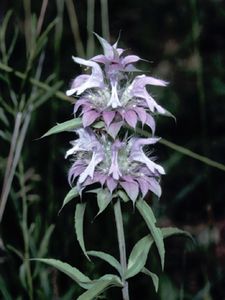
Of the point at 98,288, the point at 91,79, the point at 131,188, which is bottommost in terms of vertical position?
the point at 98,288

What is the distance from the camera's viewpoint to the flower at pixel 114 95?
1.33 meters

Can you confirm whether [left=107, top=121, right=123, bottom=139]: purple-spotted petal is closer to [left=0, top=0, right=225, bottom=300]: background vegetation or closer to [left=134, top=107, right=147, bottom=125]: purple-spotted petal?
[left=134, top=107, right=147, bottom=125]: purple-spotted petal

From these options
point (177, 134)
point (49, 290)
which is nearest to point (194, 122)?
point (177, 134)

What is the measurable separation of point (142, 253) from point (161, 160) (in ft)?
5.92

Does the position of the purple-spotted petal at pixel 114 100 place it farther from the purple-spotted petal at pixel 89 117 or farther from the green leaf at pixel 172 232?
the green leaf at pixel 172 232

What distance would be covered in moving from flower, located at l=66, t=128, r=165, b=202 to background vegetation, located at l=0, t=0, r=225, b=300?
23 centimetres

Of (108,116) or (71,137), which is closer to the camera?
Answer: (108,116)

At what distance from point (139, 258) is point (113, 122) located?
331 mm

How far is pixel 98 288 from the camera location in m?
1.35

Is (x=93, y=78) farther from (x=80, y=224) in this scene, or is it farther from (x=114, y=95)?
(x=80, y=224)

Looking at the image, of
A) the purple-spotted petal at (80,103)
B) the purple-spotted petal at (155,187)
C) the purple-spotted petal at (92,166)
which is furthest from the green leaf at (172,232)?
the purple-spotted petal at (80,103)

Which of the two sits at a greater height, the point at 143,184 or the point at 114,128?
the point at 114,128

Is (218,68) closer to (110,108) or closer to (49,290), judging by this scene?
(49,290)

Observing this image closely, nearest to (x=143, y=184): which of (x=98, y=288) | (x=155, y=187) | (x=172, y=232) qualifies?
(x=155, y=187)
